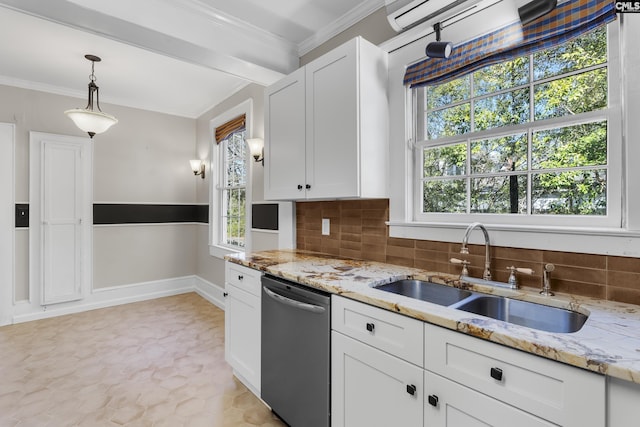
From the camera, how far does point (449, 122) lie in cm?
189

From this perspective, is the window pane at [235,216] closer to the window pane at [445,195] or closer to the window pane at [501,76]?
the window pane at [445,195]

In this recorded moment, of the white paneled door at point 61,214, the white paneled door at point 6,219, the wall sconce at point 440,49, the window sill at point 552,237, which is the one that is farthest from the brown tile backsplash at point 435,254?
the white paneled door at point 6,219

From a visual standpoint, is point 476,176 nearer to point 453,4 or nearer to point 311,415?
point 453,4

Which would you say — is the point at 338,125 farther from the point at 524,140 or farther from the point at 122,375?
Answer: the point at 122,375

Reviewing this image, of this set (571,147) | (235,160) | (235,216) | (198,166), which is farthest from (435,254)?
(198,166)

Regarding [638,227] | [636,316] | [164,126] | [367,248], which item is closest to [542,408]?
[636,316]

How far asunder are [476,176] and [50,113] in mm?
4486

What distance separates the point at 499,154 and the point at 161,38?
220 cm

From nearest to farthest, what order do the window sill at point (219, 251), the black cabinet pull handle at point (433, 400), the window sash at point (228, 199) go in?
the black cabinet pull handle at point (433, 400), the window sash at point (228, 199), the window sill at point (219, 251)

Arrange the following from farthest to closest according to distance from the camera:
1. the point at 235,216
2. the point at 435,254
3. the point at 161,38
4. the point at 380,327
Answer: the point at 235,216, the point at 161,38, the point at 435,254, the point at 380,327

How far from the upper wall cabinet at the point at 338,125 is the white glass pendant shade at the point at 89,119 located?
188 centimetres

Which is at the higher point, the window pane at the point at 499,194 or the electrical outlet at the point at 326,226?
the window pane at the point at 499,194

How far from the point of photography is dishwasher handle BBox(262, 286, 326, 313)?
61.7 inches

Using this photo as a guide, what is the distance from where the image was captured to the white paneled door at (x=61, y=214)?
3.59m
